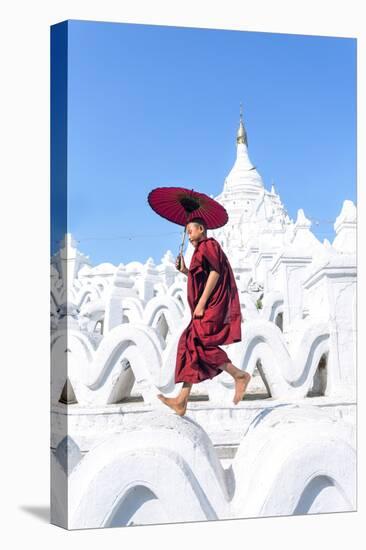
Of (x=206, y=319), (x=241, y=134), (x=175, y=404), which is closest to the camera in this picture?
(x=175, y=404)

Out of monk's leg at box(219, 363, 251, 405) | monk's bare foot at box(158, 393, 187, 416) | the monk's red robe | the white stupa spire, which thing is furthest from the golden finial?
monk's bare foot at box(158, 393, 187, 416)

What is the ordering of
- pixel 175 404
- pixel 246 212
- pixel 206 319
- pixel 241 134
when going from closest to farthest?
pixel 175 404, pixel 206 319, pixel 241 134, pixel 246 212

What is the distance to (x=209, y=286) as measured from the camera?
1198 centimetres

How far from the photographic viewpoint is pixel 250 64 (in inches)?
483

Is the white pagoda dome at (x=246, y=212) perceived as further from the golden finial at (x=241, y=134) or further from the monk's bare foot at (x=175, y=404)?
the monk's bare foot at (x=175, y=404)

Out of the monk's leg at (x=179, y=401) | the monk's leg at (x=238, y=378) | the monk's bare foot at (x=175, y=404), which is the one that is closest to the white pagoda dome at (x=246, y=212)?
the monk's leg at (x=238, y=378)

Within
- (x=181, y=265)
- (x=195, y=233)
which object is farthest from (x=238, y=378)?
(x=195, y=233)

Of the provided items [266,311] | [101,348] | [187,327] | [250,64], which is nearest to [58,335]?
[101,348]

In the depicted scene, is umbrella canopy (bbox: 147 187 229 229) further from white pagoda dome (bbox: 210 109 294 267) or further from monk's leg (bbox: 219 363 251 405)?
monk's leg (bbox: 219 363 251 405)

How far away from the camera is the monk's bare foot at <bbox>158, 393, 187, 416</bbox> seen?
11.9 meters

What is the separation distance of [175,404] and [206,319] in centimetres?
81

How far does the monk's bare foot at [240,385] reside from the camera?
12125mm

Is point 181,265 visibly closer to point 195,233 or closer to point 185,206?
point 195,233

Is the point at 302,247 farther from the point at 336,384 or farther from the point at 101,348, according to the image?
the point at 101,348
